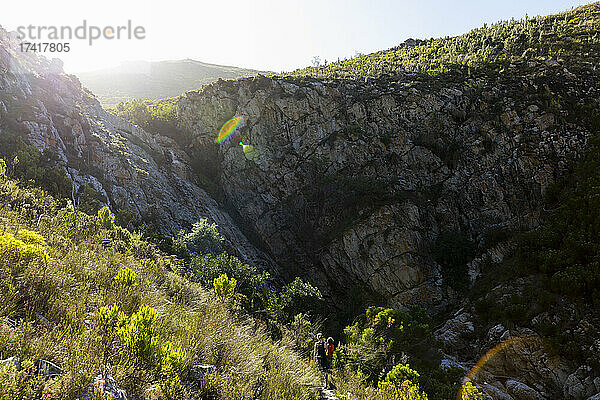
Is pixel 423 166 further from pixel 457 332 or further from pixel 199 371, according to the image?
pixel 199 371

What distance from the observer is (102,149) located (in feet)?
54.1

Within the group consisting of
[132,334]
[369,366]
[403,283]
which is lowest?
[403,283]

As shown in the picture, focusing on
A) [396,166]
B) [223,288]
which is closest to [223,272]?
[223,288]

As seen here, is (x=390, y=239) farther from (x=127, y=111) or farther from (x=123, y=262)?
(x=127, y=111)

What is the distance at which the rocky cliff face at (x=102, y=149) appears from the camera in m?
13.8

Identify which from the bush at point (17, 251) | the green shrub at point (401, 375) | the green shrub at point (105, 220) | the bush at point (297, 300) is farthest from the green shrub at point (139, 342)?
the bush at point (297, 300)

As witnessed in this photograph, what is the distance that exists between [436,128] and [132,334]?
835 inches

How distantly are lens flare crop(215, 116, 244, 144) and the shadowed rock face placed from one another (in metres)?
0.48

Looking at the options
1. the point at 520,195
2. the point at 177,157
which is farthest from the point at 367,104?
the point at 177,157

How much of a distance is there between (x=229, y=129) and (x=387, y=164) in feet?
42.2

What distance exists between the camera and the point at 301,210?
66.3 feet

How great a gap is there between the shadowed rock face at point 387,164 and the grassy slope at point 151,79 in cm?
3941

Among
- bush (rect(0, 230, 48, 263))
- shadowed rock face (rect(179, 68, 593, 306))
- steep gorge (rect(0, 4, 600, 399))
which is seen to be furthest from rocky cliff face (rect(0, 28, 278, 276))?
bush (rect(0, 230, 48, 263))

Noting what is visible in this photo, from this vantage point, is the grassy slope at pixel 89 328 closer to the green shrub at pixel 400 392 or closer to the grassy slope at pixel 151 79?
the green shrub at pixel 400 392
